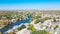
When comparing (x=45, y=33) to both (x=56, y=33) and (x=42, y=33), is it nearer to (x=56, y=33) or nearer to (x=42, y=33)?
(x=42, y=33)

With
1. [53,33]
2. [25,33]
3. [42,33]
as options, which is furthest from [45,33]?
[25,33]

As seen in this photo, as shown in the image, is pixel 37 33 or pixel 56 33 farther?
pixel 56 33

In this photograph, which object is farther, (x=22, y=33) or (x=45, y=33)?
(x=22, y=33)

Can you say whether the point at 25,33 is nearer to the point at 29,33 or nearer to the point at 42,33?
the point at 29,33

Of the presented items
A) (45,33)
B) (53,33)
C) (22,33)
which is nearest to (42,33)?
(45,33)

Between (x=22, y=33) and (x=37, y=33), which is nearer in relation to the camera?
(x=37, y=33)

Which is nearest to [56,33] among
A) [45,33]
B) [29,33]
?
[45,33]

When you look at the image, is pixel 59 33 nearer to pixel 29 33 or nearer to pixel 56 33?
pixel 56 33
